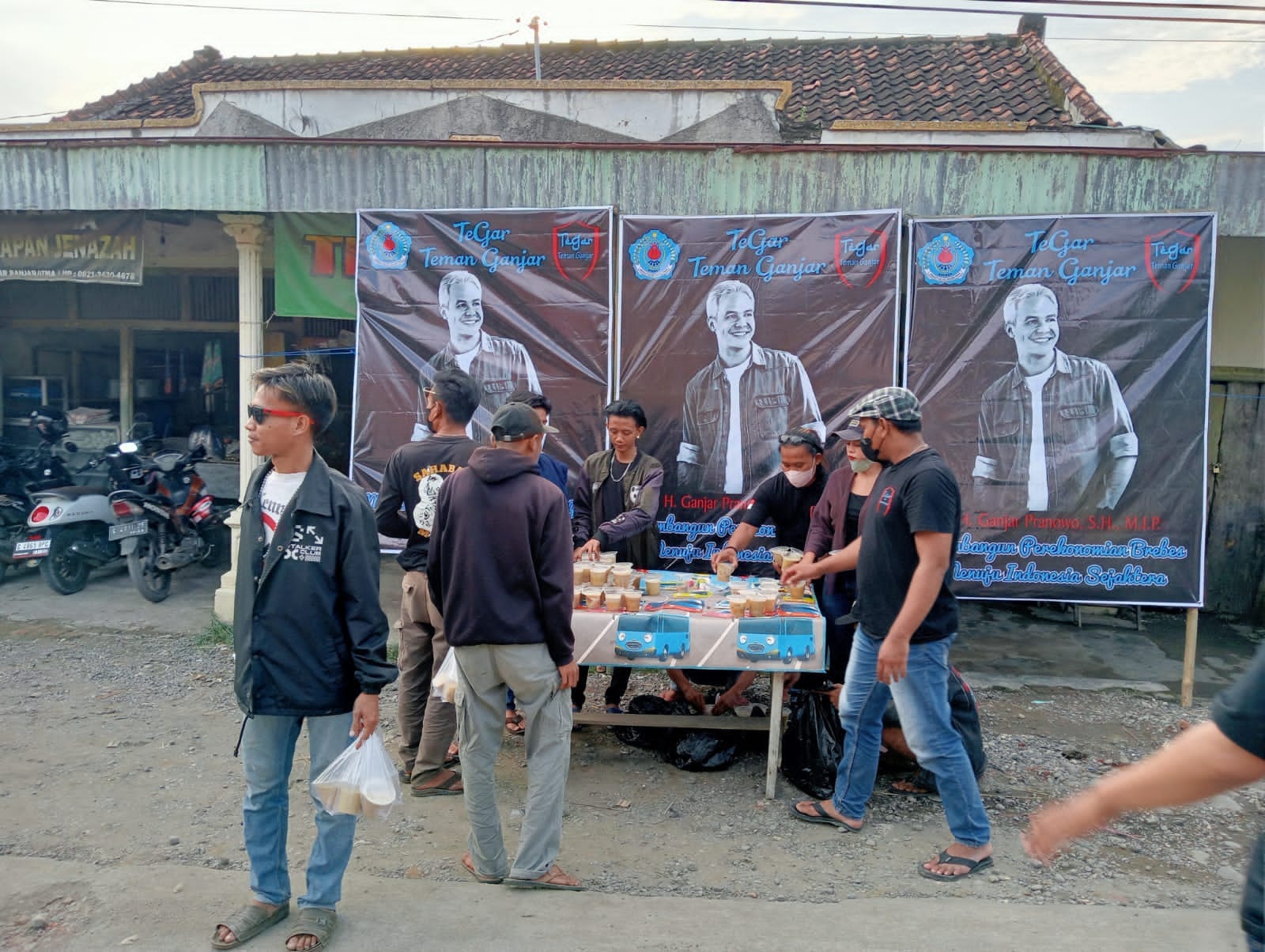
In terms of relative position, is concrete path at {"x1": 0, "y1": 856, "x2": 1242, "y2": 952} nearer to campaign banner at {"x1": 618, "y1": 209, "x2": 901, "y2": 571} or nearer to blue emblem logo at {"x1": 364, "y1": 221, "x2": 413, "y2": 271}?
campaign banner at {"x1": 618, "y1": 209, "x2": 901, "y2": 571}

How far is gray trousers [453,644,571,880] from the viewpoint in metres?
3.41

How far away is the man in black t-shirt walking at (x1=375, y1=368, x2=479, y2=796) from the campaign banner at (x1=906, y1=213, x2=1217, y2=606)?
307 centimetres

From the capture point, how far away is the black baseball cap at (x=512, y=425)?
3.47 metres

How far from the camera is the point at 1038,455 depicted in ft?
18.8

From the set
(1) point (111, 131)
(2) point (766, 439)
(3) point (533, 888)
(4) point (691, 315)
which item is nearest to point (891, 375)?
(2) point (766, 439)

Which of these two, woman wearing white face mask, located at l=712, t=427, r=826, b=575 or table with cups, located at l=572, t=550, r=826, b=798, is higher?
woman wearing white face mask, located at l=712, t=427, r=826, b=575

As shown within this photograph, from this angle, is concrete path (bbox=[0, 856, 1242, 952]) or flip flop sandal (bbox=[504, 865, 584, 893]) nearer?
concrete path (bbox=[0, 856, 1242, 952])

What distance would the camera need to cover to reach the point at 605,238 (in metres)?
6.06

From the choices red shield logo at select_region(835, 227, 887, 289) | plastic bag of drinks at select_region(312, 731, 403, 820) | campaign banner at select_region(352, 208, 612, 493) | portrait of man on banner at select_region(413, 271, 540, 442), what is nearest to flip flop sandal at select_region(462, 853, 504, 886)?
plastic bag of drinks at select_region(312, 731, 403, 820)

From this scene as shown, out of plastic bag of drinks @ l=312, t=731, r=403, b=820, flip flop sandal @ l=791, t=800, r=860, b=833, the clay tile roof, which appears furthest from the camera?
the clay tile roof

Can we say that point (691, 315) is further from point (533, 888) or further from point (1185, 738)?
point (1185, 738)

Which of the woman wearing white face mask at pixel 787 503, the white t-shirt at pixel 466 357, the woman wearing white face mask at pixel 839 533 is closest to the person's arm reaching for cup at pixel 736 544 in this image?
the woman wearing white face mask at pixel 787 503

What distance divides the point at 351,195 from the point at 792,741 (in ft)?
15.2

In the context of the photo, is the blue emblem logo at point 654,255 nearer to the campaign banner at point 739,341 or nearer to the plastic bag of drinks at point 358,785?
the campaign banner at point 739,341
